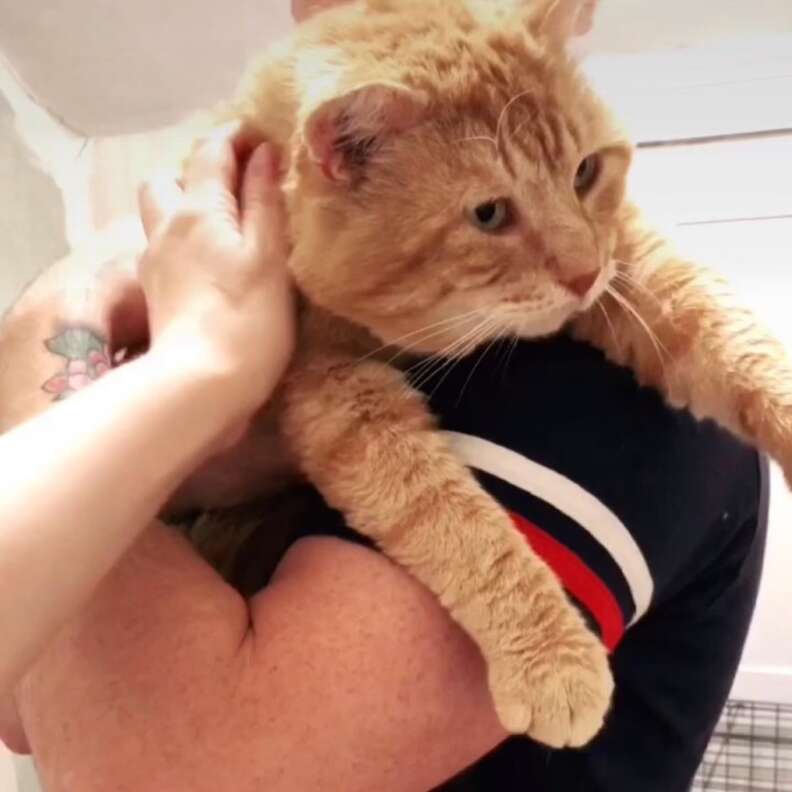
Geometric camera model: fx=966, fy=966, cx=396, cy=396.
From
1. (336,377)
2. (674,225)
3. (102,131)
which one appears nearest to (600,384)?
(336,377)

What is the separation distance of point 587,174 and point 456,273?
16 centimetres

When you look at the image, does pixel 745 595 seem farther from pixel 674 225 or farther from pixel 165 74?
pixel 165 74

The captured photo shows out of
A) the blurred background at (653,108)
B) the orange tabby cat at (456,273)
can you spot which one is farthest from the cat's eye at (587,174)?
the blurred background at (653,108)

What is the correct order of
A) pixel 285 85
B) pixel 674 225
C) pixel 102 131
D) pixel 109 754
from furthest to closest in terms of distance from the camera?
pixel 102 131 → pixel 674 225 → pixel 285 85 → pixel 109 754

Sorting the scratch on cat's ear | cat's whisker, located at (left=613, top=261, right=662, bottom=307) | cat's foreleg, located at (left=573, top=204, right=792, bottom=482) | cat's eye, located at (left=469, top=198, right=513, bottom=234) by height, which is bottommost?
cat's foreleg, located at (left=573, top=204, right=792, bottom=482)

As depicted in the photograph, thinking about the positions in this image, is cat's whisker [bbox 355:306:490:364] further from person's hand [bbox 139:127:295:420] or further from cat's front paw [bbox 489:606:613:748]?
cat's front paw [bbox 489:606:613:748]

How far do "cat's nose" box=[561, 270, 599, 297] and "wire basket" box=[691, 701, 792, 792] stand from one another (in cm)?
114

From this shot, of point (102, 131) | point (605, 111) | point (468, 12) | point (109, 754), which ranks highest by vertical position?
point (468, 12)

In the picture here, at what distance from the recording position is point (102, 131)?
2244 mm

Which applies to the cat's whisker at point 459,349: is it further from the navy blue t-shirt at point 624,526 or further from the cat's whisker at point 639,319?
the cat's whisker at point 639,319

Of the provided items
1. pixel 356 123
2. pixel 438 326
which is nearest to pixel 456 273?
pixel 438 326

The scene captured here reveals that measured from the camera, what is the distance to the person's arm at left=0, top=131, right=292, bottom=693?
Answer: 1.71ft

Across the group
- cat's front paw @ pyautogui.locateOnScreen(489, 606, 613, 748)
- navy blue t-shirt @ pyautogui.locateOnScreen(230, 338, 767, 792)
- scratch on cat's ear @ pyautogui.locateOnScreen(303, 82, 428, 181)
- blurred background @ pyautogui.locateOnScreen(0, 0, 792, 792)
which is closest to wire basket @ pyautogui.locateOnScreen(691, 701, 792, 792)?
blurred background @ pyautogui.locateOnScreen(0, 0, 792, 792)

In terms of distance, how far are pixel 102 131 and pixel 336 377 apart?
5.49 ft
